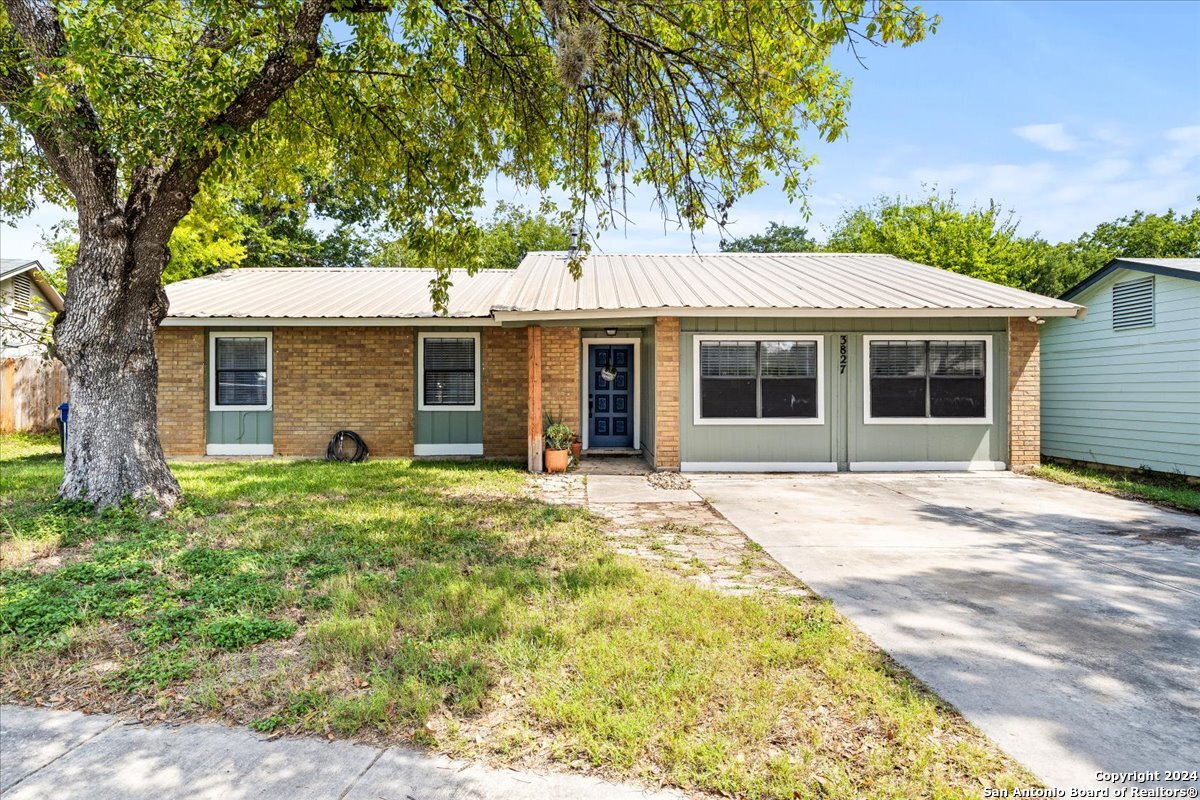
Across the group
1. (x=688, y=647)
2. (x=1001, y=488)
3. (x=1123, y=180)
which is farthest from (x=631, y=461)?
(x=1123, y=180)

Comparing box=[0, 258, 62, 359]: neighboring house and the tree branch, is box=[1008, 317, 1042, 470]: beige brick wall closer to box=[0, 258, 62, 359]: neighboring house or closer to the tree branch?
the tree branch

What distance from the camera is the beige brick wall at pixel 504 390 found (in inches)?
447

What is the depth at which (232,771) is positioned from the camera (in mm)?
2246

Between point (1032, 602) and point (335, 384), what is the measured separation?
1076 cm

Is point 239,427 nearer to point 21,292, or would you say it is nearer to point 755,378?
point 755,378

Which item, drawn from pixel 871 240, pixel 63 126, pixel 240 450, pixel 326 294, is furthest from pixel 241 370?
Result: pixel 871 240

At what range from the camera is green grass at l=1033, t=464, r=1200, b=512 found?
7.58 meters

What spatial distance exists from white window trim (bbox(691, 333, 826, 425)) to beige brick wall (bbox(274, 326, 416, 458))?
5250 mm

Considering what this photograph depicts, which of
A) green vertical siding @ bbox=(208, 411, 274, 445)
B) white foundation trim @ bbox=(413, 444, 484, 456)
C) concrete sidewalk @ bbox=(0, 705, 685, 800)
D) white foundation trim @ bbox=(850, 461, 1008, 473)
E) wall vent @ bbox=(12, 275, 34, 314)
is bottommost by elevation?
concrete sidewalk @ bbox=(0, 705, 685, 800)

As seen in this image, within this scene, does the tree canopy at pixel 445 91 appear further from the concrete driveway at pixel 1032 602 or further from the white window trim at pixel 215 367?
the white window trim at pixel 215 367

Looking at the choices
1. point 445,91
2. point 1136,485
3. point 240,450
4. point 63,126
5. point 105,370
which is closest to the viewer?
point 63,126

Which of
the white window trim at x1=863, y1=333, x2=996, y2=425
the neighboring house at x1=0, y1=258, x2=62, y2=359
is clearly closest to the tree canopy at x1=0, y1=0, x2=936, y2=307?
the white window trim at x1=863, y1=333, x2=996, y2=425

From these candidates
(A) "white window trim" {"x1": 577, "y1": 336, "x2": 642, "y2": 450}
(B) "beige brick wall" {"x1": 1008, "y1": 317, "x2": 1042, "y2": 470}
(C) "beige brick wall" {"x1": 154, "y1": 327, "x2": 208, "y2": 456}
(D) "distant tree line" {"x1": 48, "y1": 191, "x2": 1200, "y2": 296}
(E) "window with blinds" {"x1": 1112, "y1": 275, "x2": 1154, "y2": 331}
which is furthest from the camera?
(D) "distant tree line" {"x1": 48, "y1": 191, "x2": 1200, "y2": 296}

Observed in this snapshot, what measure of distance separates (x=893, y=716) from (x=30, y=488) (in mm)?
9416
